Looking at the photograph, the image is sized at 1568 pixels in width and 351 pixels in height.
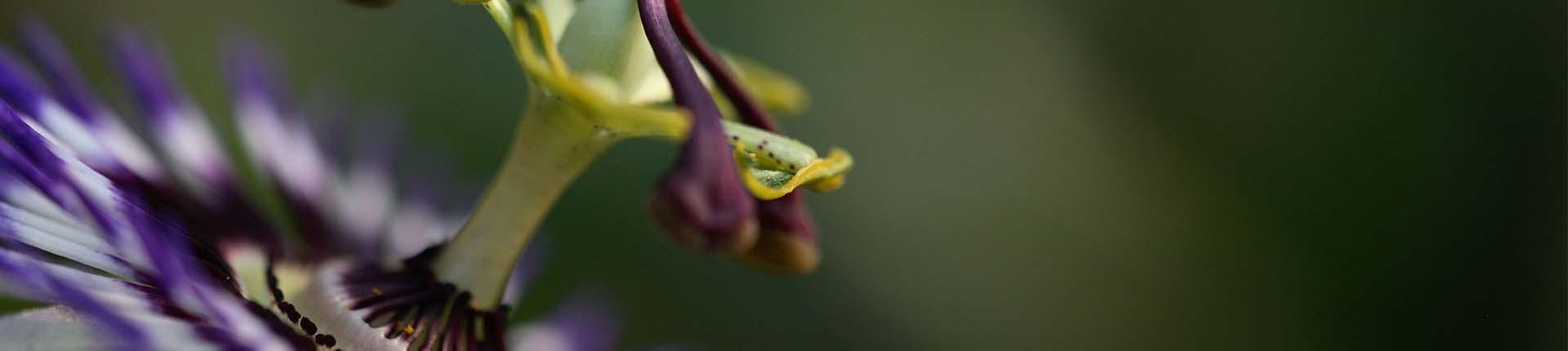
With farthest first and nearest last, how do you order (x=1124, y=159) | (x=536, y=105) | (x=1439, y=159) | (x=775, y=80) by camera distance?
(x=1124, y=159) < (x=1439, y=159) < (x=775, y=80) < (x=536, y=105)

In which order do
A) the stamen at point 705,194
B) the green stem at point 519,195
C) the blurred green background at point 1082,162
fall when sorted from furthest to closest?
the blurred green background at point 1082,162 < the green stem at point 519,195 < the stamen at point 705,194

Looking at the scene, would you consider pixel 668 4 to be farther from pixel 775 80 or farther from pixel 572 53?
pixel 775 80

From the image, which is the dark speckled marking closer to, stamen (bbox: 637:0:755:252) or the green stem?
the green stem

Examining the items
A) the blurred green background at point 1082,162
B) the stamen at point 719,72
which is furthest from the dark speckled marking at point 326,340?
the blurred green background at point 1082,162

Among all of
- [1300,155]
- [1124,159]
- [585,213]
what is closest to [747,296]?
[585,213]

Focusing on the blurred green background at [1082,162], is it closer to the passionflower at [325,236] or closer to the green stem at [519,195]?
the passionflower at [325,236]

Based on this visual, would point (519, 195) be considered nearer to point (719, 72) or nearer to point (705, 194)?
point (719, 72)
